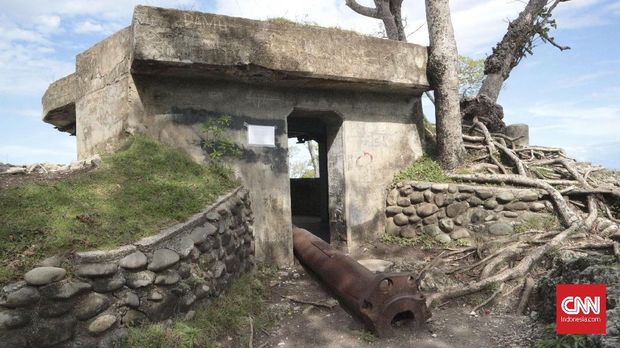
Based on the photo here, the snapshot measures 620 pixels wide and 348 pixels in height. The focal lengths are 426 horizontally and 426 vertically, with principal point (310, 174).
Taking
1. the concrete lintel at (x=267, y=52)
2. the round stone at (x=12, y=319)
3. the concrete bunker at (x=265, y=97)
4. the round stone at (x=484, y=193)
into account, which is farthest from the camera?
the round stone at (x=484, y=193)

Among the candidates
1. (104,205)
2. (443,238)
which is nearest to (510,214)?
(443,238)

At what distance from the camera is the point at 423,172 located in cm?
761

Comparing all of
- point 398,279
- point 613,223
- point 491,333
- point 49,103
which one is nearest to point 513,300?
point 491,333

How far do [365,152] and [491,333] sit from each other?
397cm

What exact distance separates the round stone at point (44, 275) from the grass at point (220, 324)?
2.12 feet

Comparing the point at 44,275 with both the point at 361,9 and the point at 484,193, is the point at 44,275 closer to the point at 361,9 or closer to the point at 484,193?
the point at 484,193

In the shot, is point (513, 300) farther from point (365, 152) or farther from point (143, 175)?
point (143, 175)

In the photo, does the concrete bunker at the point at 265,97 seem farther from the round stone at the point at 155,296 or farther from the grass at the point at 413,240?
the round stone at the point at 155,296

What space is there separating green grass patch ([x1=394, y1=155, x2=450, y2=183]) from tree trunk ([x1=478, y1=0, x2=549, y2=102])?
3.70m

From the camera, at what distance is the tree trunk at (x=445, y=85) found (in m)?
7.50

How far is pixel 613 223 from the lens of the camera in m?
5.98

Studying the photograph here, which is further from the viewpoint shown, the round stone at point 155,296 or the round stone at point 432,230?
the round stone at point 432,230

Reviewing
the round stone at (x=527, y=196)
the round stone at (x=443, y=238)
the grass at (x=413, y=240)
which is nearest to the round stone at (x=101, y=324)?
the grass at (x=413, y=240)

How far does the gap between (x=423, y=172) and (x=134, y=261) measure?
5541mm
